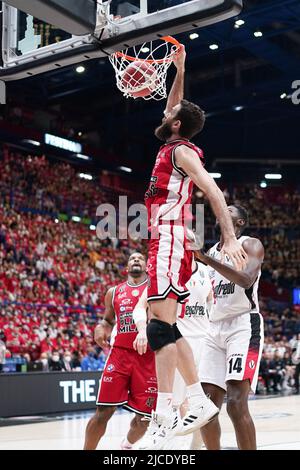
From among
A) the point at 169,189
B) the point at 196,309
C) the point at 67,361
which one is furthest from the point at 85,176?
the point at 169,189

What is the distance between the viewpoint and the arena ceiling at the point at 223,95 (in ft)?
65.9

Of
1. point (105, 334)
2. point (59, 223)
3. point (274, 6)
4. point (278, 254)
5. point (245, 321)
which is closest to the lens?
point (245, 321)

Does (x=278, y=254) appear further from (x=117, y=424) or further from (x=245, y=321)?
(x=245, y=321)

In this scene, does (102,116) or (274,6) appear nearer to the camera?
(274,6)

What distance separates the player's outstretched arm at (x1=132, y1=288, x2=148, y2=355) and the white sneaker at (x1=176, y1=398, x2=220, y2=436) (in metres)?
1.20

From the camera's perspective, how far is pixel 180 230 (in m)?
4.88

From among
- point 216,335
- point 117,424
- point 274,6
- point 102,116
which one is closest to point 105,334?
point 216,335

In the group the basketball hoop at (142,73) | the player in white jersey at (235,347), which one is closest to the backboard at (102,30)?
the basketball hoop at (142,73)

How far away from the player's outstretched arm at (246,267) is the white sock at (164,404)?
0.99 m

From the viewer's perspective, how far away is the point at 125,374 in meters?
6.51

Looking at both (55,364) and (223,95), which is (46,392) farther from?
(223,95)

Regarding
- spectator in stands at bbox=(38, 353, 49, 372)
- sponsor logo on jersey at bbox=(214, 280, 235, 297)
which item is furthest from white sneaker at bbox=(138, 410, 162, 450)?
spectator in stands at bbox=(38, 353, 49, 372)

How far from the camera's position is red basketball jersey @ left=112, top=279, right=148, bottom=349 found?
6688 mm
